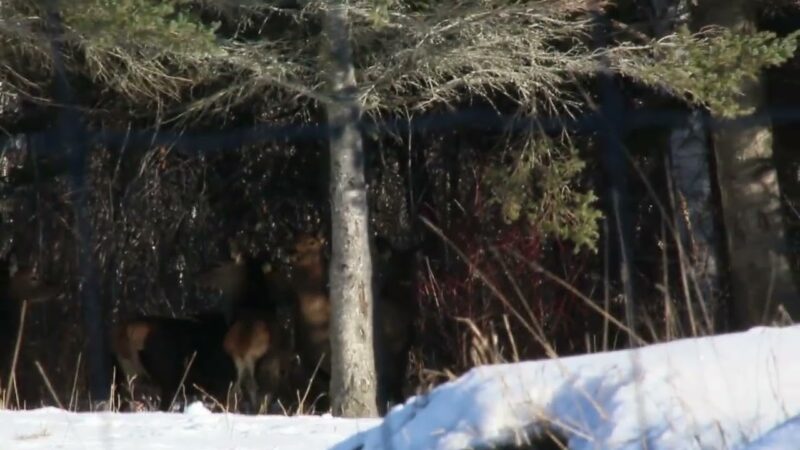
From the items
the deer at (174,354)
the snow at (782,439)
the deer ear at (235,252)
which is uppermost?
the deer ear at (235,252)

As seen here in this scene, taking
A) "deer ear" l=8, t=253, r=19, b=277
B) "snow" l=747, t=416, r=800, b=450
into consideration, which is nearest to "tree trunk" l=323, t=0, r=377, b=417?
"deer ear" l=8, t=253, r=19, b=277

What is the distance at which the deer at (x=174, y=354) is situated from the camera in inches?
629

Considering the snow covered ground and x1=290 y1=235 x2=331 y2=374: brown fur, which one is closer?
the snow covered ground

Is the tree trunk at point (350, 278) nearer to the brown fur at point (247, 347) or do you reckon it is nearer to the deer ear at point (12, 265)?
the brown fur at point (247, 347)

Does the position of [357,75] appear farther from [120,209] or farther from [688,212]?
[120,209]

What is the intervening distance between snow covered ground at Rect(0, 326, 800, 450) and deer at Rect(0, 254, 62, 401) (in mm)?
11267

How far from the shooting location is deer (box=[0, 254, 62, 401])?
55.9 feet

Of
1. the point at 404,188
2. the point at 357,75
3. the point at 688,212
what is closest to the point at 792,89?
the point at 688,212

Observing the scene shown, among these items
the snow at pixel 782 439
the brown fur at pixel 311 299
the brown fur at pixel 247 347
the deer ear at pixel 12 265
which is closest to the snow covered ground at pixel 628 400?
the snow at pixel 782 439

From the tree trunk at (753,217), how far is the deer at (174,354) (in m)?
4.79

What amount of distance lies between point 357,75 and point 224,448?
5.10m

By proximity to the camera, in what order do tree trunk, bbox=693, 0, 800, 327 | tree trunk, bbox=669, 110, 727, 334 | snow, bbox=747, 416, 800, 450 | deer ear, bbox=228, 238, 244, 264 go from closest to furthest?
snow, bbox=747, 416, 800, 450, tree trunk, bbox=693, 0, 800, 327, tree trunk, bbox=669, 110, 727, 334, deer ear, bbox=228, 238, 244, 264

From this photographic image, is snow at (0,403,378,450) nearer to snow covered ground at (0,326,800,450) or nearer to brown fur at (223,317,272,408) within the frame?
snow covered ground at (0,326,800,450)

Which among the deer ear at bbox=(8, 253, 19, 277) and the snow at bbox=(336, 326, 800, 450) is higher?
the deer ear at bbox=(8, 253, 19, 277)
